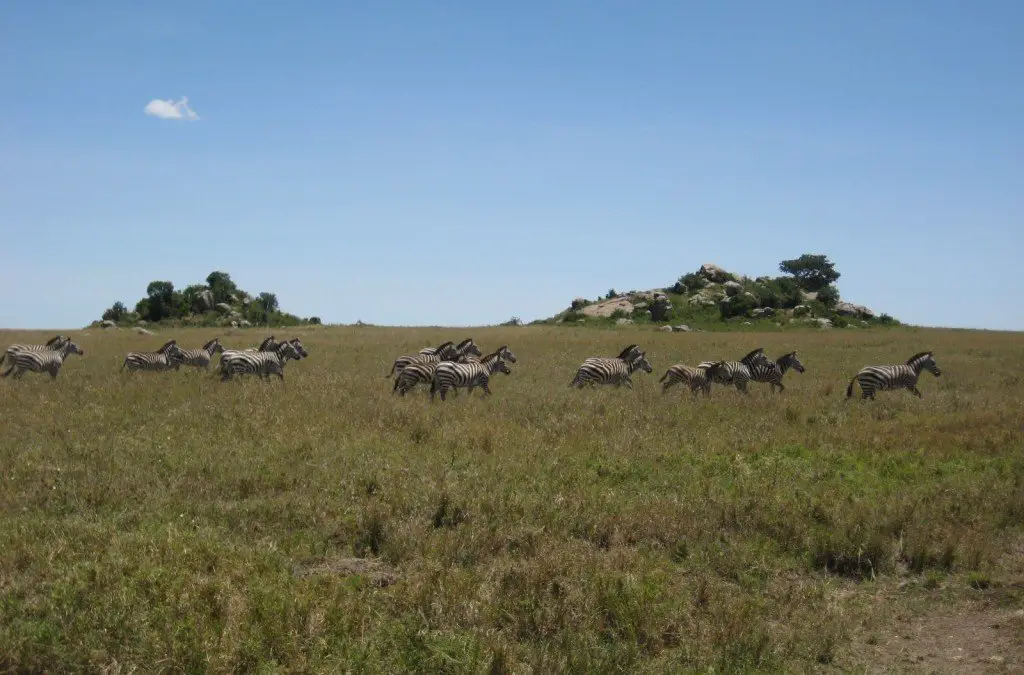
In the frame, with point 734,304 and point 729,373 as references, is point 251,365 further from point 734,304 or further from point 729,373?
point 734,304

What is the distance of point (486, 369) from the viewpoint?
71.3 feet

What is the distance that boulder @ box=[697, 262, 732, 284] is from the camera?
2797 inches

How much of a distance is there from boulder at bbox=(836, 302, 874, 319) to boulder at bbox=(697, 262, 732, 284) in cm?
1045

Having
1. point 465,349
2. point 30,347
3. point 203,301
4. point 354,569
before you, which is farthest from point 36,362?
point 203,301

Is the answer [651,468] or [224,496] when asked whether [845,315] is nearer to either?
[651,468]

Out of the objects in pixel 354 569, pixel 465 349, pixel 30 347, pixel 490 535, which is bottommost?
pixel 354 569

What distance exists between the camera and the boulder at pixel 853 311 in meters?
61.9

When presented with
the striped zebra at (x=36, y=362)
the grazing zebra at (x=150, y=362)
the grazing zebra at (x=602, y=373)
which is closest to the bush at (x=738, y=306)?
the grazing zebra at (x=602, y=373)

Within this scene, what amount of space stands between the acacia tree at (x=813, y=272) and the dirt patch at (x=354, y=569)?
68.3m

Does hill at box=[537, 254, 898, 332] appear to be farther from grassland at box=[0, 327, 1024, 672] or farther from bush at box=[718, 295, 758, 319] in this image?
grassland at box=[0, 327, 1024, 672]

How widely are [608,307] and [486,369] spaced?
46.3 metres

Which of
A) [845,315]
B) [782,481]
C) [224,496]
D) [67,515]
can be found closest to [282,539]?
[224,496]

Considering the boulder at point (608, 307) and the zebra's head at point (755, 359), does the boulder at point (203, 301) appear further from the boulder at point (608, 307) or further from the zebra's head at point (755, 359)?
the zebra's head at point (755, 359)

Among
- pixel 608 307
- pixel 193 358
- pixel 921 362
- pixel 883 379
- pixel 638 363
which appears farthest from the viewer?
pixel 608 307
